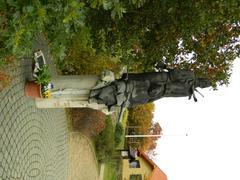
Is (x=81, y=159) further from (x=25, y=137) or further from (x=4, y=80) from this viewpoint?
(x=4, y=80)

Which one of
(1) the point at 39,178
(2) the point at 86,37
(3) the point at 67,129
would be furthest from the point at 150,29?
(3) the point at 67,129

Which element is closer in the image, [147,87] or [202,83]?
[147,87]

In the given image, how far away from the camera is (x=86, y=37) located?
17375 mm

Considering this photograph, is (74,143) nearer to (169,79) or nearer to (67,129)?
(67,129)

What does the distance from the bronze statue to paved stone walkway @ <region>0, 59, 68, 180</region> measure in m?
2.01

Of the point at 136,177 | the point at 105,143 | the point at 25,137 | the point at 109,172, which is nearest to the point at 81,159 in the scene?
the point at 105,143

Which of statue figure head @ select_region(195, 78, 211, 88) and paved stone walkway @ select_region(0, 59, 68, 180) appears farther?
statue figure head @ select_region(195, 78, 211, 88)

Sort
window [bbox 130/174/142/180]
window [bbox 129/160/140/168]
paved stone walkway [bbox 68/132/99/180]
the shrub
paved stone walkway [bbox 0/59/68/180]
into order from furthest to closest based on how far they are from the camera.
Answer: window [bbox 130/174/142/180], window [bbox 129/160/140/168], paved stone walkway [bbox 68/132/99/180], paved stone walkway [bbox 0/59/68/180], the shrub

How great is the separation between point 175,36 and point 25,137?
5.20m

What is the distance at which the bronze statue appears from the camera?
14188mm

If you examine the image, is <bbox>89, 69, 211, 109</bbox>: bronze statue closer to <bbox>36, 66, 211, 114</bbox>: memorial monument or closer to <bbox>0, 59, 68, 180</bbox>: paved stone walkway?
<bbox>36, 66, 211, 114</bbox>: memorial monument

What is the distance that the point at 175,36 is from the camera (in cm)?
1479

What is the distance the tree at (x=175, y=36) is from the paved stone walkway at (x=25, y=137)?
2.86 m

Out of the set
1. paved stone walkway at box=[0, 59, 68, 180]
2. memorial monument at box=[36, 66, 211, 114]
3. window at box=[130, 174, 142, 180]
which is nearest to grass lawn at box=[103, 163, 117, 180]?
window at box=[130, 174, 142, 180]
